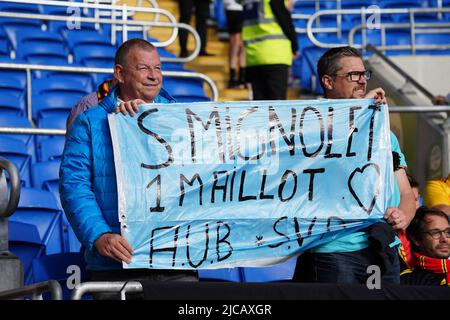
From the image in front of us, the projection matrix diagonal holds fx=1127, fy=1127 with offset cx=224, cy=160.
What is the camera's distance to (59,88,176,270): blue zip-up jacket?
5.06 metres

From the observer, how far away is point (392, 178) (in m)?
5.32

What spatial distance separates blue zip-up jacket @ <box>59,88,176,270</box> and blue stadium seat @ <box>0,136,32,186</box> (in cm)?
273

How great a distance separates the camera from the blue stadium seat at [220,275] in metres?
6.29

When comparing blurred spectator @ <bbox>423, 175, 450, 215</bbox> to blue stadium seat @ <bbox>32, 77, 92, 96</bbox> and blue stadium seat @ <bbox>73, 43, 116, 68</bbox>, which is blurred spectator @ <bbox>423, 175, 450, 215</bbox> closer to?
blue stadium seat @ <bbox>32, 77, 92, 96</bbox>

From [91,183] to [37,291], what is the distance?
1120 mm

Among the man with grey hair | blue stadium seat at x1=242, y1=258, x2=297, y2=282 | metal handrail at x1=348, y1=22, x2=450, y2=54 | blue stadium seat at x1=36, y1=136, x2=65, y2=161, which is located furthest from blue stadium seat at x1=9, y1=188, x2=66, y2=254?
metal handrail at x1=348, y1=22, x2=450, y2=54

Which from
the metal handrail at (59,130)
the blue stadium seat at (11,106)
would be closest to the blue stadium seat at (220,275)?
the metal handrail at (59,130)

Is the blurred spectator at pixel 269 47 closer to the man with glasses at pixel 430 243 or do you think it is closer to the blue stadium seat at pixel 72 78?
the blue stadium seat at pixel 72 78

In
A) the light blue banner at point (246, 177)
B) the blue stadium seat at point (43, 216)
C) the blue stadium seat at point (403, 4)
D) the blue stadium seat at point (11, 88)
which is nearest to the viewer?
the light blue banner at point (246, 177)

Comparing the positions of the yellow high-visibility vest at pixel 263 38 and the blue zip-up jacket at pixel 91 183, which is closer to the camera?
the blue zip-up jacket at pixel 91 183

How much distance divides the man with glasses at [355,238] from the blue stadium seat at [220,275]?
1.02m

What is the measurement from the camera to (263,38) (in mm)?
9891

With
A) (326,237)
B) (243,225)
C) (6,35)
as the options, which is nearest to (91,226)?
(243,225)
